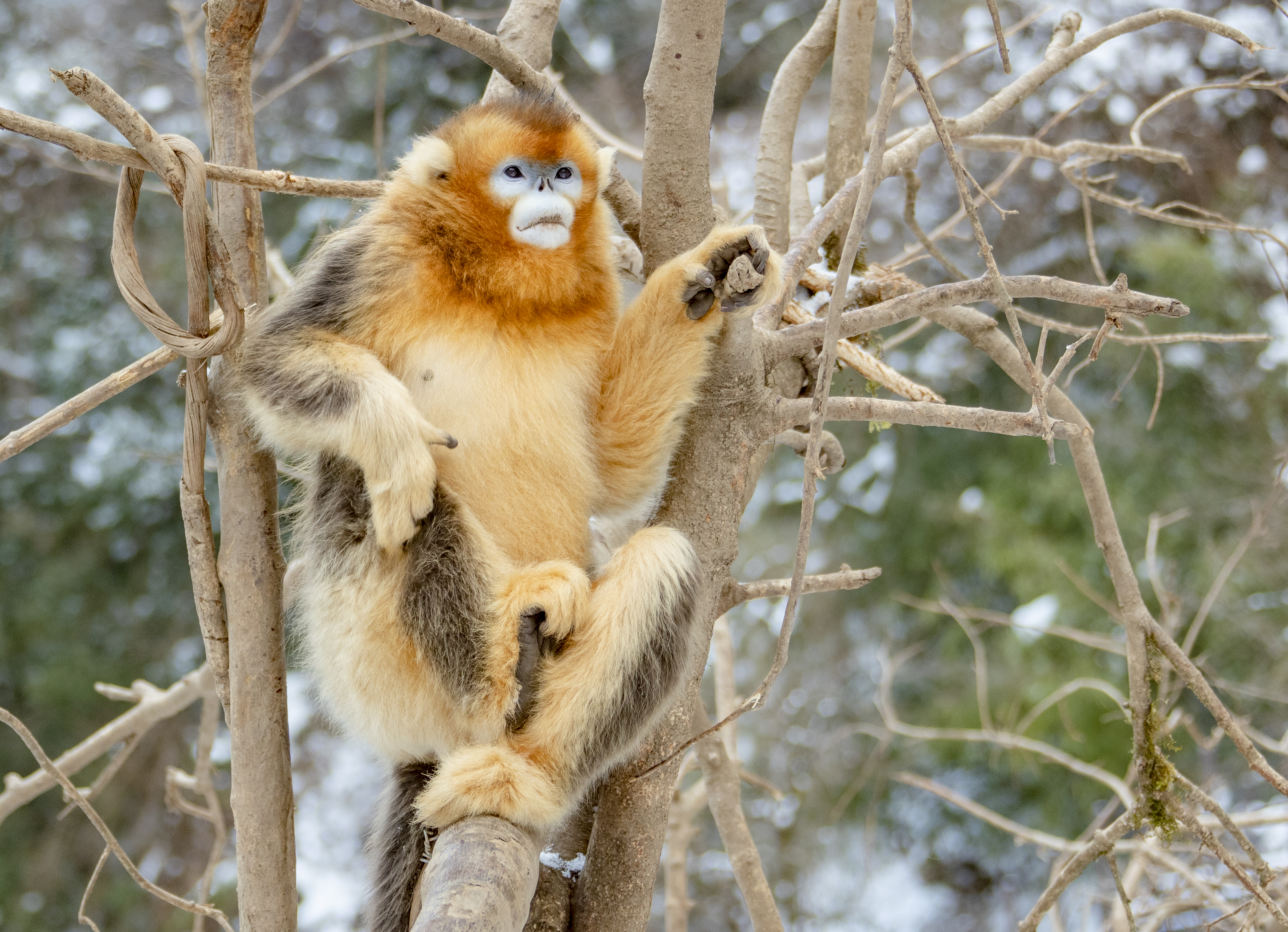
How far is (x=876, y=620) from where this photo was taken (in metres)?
5.77

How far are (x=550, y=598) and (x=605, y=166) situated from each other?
0.86 metres

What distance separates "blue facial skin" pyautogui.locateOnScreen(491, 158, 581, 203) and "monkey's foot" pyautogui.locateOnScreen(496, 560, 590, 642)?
694mm

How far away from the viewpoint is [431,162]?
194cm

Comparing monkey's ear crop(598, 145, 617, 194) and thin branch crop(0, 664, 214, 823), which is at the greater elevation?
monkey's ear crop(598, 145, 617, 194)

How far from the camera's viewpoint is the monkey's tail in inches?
67.2

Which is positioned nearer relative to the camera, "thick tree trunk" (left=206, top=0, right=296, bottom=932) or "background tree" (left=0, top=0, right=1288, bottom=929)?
"thick tree trunk" (left=206, top=0, right=296, bottom=932)

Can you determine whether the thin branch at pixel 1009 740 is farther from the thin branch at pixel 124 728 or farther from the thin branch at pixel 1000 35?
the thin branch at pixel 124 728

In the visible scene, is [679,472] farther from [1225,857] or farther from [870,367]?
[1225,857]

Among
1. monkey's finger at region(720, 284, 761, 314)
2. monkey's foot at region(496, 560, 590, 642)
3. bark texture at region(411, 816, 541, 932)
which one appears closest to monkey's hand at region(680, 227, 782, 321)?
monkey's finger at region(720, 284, 761, 314)

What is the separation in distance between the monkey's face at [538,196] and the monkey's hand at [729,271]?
0.28 metres

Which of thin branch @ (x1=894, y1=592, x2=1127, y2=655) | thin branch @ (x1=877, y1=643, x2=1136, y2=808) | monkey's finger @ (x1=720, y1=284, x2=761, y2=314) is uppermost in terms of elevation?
monkey's finger @ (x1=720, y1=284, x2=761, y2=314)

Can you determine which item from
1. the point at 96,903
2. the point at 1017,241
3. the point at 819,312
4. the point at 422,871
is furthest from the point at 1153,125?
the point at 96,903

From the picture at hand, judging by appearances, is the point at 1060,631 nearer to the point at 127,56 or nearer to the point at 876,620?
the point at 876,620

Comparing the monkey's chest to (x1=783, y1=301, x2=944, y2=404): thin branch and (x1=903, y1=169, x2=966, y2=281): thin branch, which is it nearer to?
(x1=783, y1=301, x2=944, y2=404): thin branch
